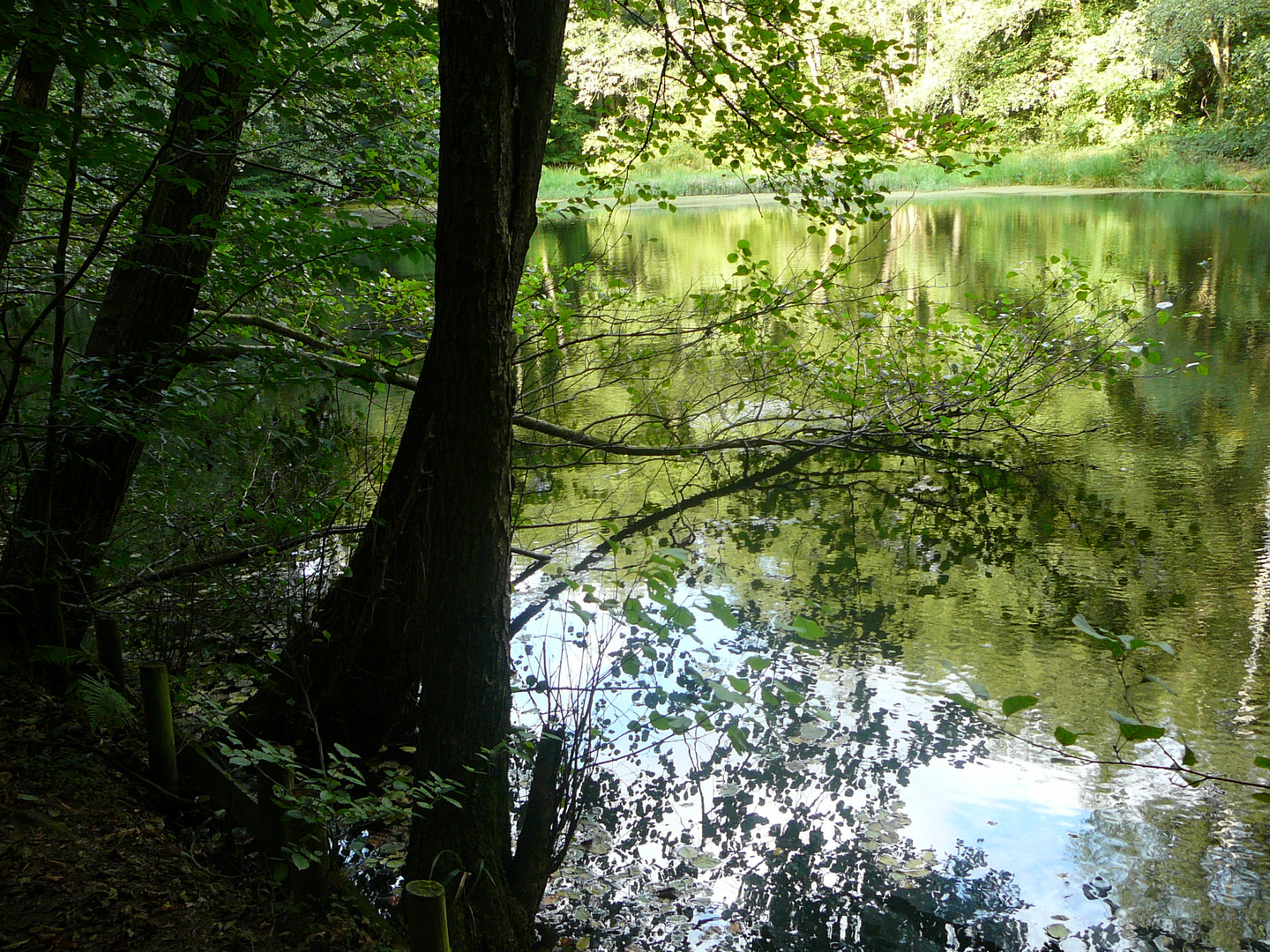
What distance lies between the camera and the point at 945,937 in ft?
10.0

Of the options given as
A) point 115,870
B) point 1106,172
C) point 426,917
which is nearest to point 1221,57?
point 1106,172

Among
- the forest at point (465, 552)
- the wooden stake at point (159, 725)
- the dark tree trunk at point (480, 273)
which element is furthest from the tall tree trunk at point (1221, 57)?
the wooden stake at point (159, 725)

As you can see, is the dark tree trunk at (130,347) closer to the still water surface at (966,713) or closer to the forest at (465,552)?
the forest at (465,552)

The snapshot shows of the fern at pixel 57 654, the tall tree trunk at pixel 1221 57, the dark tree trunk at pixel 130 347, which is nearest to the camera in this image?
the fern at pixel 57 654

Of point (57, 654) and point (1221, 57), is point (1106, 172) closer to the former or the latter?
point (1221, 57)

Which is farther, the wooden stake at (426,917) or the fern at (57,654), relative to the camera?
the fern at (57,654)

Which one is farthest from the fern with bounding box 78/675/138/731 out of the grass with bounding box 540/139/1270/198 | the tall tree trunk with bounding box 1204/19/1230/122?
the tall tree trunk with bounding box 1204/19/1230/122

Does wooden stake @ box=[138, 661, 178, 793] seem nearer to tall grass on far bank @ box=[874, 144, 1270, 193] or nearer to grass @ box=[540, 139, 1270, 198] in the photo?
grass @ box=[540, 139, 1270, 198]

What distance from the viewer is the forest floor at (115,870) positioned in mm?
2592

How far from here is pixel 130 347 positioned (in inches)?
158

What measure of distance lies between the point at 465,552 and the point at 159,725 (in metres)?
1.47

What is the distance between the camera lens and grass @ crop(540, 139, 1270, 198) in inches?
995

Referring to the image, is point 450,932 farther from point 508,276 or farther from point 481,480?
point 508,276

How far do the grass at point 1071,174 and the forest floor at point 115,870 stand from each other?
2182 cm
